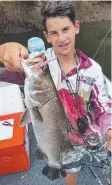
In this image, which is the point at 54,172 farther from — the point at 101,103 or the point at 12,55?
the point at 12,55

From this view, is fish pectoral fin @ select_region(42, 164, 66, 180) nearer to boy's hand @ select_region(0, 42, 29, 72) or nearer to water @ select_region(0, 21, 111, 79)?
boy's hand @ select_region(0, 42, 29, 72)

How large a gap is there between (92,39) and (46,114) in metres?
17.1

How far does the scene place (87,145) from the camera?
257 centimetres

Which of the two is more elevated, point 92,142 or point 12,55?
point 12,55

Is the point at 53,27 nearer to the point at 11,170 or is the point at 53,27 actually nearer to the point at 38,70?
the point at 38,70

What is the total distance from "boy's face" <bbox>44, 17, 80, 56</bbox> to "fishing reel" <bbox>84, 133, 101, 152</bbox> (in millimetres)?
776

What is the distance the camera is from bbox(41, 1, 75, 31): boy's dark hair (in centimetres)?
219

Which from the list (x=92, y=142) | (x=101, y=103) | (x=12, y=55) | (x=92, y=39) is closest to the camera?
(x=12, y=55)

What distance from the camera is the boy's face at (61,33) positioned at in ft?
7.21

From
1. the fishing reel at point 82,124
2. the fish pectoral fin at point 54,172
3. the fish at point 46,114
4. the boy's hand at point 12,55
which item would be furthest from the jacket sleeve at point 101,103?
the boy's hand at point 12,55

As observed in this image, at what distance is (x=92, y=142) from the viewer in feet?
8.25

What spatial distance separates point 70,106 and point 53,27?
684mm

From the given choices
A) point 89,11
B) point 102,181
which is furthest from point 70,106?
point 89,11

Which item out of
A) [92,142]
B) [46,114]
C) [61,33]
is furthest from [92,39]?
[46,114]
